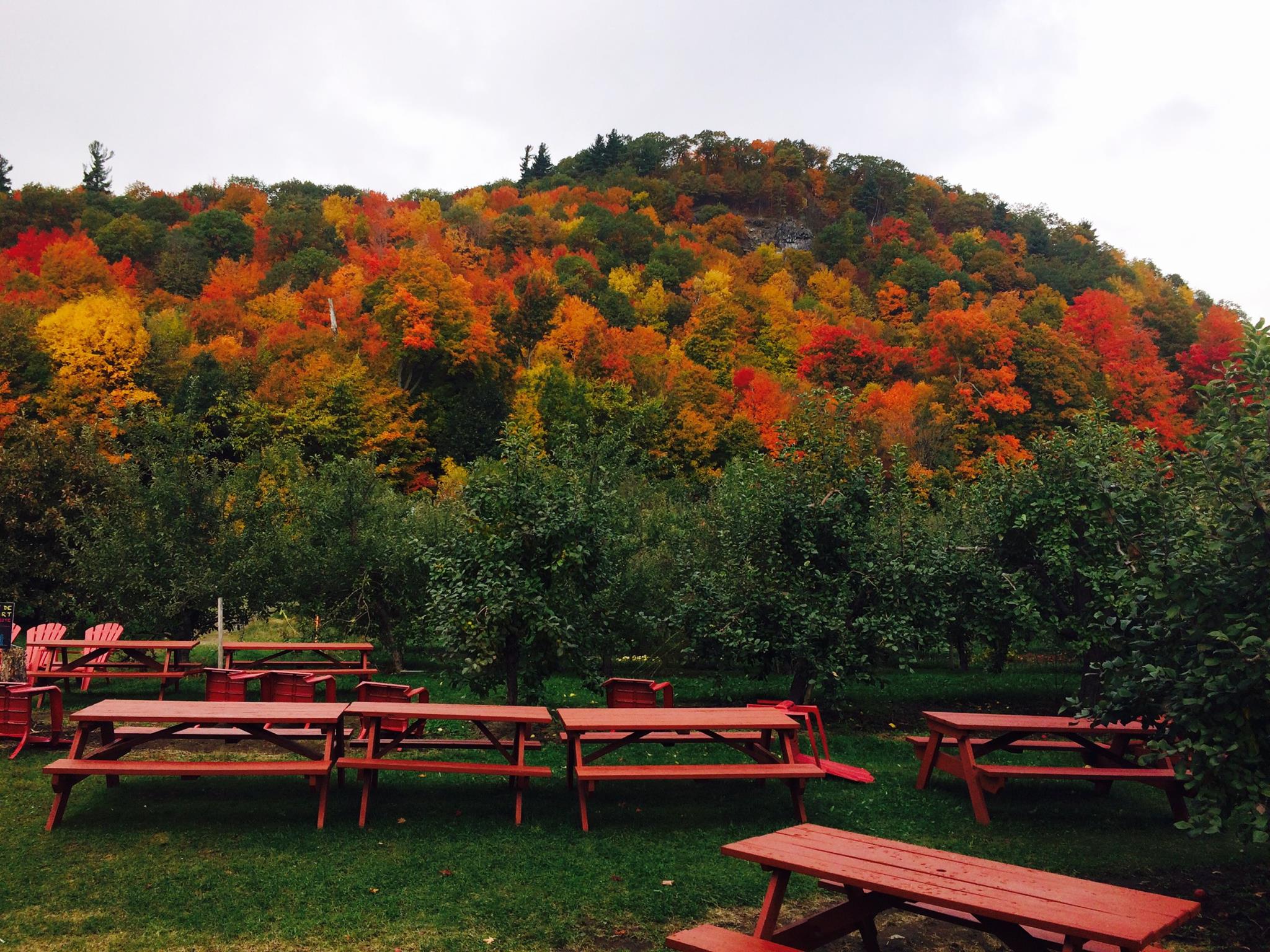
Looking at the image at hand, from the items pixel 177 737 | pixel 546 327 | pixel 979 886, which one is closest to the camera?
pixel 979 886

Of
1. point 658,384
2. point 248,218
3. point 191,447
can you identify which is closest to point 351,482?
point 191,447

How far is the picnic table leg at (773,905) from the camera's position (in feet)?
15.6

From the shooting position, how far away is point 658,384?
1969 inches

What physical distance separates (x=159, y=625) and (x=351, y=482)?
3.91m

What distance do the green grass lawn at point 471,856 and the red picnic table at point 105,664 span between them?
278 centimetres

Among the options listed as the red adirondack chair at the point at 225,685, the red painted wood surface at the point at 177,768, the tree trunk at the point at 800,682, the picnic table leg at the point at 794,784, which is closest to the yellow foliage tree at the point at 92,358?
the red adirondack chair at the point at 225,685

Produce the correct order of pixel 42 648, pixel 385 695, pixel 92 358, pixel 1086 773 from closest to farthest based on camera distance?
pixel 1086 773
pixel 385 695
pixel 42 648
pixel 92 358

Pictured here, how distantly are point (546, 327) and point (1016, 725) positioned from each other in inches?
1883

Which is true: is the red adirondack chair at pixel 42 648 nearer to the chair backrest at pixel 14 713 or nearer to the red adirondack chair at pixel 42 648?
the red adirondack chair at pixel 42 648

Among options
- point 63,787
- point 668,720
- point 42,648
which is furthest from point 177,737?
point 42,648

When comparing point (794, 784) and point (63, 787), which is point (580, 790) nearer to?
point (794, 784)

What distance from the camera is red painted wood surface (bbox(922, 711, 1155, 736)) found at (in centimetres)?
844

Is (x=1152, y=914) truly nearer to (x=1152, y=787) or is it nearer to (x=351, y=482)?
(x=1152, y=787)

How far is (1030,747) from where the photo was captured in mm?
9352
